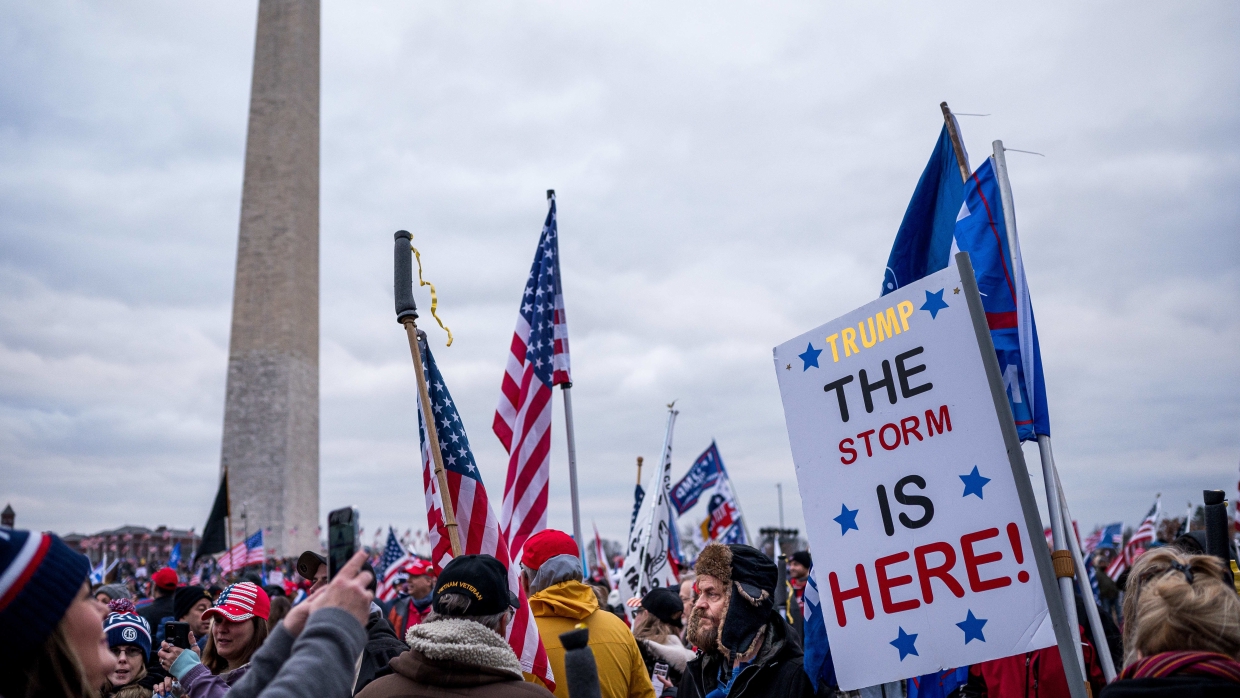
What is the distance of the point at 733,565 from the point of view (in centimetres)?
335

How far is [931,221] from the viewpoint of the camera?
149 inches

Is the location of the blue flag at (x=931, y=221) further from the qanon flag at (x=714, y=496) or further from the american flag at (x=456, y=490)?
the qanon flag at (x=714, y=496)

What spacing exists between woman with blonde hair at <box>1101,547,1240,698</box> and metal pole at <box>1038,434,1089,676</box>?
0.14 metres

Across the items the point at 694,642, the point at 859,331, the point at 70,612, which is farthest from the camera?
the point at 694,642

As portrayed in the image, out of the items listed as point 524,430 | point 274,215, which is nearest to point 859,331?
point 524,430

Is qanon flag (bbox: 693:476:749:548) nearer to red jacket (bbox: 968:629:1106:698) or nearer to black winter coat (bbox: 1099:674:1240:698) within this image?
red jacket (bbox: 968:629:1106:698)

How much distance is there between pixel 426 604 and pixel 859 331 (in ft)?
18.3

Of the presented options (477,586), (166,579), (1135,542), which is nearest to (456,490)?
(477,586)

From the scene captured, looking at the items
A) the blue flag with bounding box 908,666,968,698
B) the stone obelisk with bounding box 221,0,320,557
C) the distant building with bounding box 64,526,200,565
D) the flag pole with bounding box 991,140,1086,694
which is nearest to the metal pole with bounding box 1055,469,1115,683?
the flag pole with bounding box 991,140,1086,694

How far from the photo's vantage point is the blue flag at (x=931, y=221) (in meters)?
3.74

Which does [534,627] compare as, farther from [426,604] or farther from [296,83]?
[296,83]

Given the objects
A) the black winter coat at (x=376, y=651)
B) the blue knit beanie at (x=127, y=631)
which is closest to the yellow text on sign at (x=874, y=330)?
the black winter coat at (x=376, y=651)

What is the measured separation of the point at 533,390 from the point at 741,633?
257cm

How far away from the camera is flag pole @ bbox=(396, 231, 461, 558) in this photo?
140 inches
